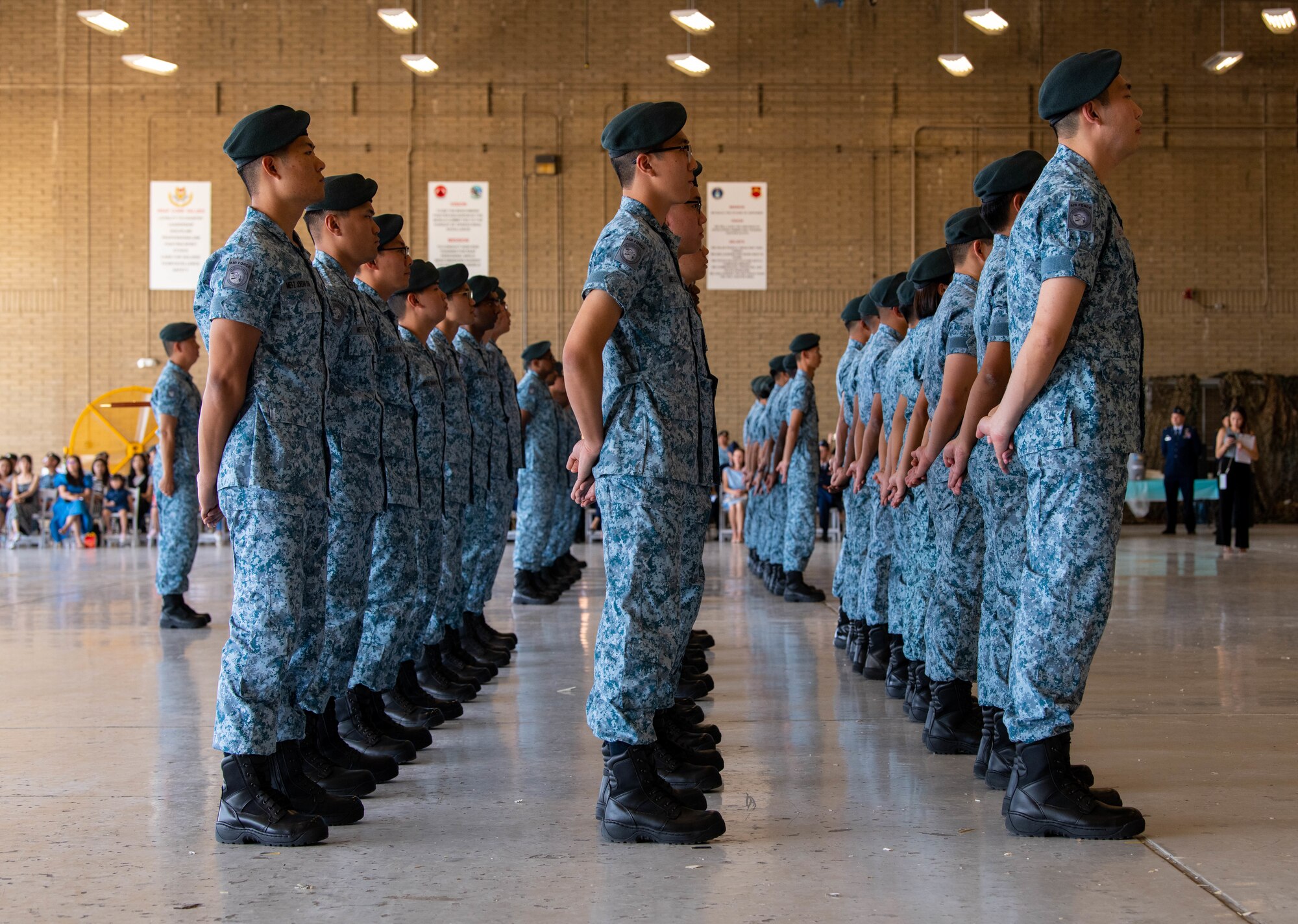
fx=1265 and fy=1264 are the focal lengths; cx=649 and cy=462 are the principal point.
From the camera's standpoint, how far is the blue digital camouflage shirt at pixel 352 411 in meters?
3.64

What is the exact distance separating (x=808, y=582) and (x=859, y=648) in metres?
4.66

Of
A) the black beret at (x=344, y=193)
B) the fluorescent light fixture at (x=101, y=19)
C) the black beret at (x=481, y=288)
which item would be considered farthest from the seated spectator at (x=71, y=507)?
the black beret at (x=344, y=193)

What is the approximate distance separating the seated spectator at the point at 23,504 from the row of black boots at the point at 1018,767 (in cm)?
1498

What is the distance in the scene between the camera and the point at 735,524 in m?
16.8

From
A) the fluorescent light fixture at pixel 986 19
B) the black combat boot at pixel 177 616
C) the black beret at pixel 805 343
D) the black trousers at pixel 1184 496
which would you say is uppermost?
the fluorescent light fixture at pixel 986 19

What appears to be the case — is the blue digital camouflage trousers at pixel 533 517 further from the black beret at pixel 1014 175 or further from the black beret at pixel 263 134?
the black beret at pixel 263 134

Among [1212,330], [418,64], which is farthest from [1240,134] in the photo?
[418,64]

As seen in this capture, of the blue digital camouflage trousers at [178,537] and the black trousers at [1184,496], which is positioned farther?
the black trousers at [1184,496]

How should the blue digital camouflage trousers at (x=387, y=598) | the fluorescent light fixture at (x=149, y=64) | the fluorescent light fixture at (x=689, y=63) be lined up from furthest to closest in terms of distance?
the fluorescent light fixture at (x=689, y=63)
the fluorescent light fixture at (x=149, y=64)
the blue digital camouflage trousers at (x=387, y=598)

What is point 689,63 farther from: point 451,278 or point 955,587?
point 955,587

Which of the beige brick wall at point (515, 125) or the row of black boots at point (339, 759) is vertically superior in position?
the beige brick wall at point (515, 125)

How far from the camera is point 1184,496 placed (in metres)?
16.7

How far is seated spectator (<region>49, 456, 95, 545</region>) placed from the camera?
54.5 feet

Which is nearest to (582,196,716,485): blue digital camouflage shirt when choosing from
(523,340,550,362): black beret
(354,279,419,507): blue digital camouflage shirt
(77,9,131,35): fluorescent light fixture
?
(354,279,419,507): blue digital camouflage shirt
